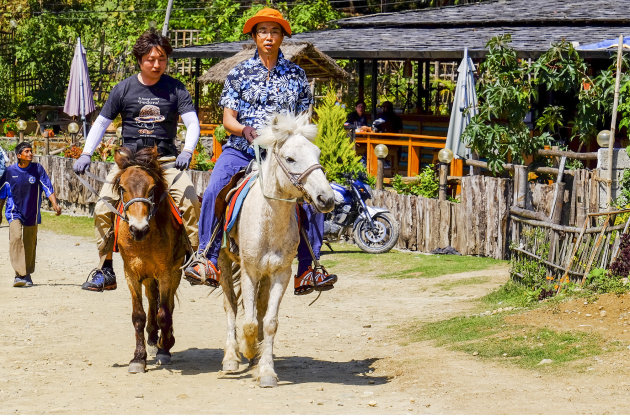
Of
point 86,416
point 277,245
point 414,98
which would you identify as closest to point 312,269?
point 277,245

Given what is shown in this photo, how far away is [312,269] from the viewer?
9430 millimetres

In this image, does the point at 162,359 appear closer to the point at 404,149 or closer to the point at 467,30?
the point at 404,149

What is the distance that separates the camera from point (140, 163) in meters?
9.47

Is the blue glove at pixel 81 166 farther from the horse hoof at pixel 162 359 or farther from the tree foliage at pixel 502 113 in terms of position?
the tree foliage at pixel 502 113

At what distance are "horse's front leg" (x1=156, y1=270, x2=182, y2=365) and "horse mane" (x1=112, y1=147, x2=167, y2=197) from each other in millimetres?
888

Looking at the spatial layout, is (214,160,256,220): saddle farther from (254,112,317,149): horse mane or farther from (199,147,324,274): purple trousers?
(254,112,317,149): horse mane

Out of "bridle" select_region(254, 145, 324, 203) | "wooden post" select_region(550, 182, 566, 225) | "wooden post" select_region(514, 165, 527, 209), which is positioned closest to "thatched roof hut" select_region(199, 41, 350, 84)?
"wooden post" select_region(514, 165, 527, 209)

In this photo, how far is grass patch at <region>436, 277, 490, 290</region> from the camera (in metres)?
14.8

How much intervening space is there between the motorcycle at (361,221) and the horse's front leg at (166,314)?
28.1 ft

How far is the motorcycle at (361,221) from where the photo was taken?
60.5ft

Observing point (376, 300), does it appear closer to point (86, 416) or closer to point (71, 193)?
point (86, 416)

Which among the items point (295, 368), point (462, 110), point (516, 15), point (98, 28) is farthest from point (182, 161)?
point (98, 28)

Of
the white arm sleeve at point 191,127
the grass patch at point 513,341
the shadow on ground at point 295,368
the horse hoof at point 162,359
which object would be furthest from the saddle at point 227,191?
the grass patch at point 513,341

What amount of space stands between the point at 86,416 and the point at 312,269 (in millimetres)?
2787
